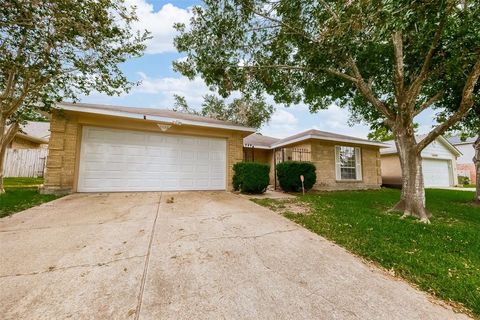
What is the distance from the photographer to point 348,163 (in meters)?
12.4

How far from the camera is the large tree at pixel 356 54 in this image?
4.36m

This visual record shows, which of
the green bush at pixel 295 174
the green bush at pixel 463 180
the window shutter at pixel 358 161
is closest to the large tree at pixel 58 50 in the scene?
the green bush at pixel 295 174

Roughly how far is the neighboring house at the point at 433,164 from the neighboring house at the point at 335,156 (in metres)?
3.36

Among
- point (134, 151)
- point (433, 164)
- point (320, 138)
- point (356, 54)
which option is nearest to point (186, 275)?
point (134, 151)

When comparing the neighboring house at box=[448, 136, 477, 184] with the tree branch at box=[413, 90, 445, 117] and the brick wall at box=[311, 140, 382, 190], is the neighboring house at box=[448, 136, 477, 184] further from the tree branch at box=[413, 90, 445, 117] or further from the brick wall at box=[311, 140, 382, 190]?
the tree branch at box=[413, 90, 445, 117]

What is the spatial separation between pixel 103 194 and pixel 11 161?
1204 cm

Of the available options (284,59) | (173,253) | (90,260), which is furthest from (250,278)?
(284,59)

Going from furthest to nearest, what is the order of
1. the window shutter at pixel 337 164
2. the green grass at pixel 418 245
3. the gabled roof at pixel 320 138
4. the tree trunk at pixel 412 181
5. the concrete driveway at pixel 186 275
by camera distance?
the window shutter at pixel 337 164 < the gabled roof at pixel 320 138 < the tree trunk at pixel 412 181 < the green grass at pixel 418 245 < the concrete driveway at pixel 186 275

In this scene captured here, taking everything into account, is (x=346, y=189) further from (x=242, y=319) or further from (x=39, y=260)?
(x=39, y=260)

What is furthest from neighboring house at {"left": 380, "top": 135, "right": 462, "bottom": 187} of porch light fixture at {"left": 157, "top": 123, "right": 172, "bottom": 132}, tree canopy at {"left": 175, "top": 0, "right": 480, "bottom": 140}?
porch light fixture at {"left": 157, "top": 123, "right": 172, "bottom": 132}

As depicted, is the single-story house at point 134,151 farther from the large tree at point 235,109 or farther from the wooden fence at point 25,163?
the large tree at point 235,109

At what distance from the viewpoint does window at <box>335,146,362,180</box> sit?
39.6 feet

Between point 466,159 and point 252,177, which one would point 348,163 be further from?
point 466,159

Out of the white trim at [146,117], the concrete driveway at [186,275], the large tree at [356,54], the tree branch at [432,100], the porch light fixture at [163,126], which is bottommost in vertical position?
the concrete driveway at [186,275]
